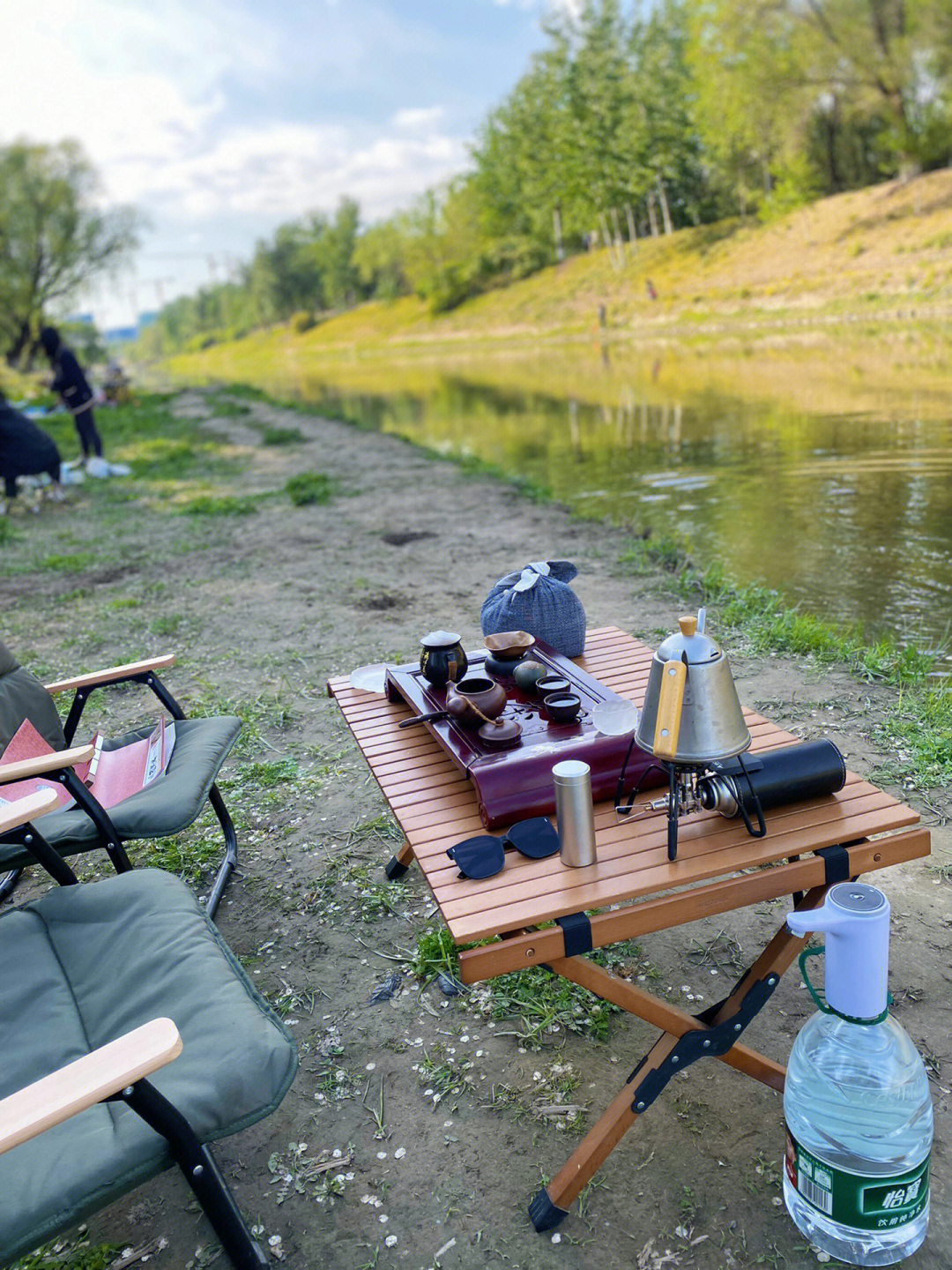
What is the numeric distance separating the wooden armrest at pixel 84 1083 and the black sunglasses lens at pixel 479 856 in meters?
0.69

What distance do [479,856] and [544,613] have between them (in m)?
1.45

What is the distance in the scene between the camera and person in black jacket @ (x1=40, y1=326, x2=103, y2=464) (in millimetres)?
12445

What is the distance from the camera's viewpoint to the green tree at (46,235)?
119 ft

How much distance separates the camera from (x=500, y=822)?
2.19 meters

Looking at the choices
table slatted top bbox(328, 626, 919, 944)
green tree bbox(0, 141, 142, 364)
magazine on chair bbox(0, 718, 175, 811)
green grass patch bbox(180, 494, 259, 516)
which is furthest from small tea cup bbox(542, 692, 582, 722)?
green tree bbox(0, 141, 142, 364)

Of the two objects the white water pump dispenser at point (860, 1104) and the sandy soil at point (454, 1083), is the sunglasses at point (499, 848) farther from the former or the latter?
the sandy soil at point (454, 1083)

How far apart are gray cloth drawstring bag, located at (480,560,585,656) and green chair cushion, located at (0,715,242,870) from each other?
1142mm

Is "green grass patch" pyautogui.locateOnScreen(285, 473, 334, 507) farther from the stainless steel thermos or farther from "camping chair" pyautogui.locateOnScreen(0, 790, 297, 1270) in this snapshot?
the stainless steel thermos

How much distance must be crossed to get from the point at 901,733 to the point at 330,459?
37.4 feet

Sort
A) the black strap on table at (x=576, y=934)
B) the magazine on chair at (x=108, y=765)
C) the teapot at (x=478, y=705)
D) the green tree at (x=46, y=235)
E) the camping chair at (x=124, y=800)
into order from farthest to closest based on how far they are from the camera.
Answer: the green tree at (x=46, y=235)
the magazine on chair at (x=108, y=765)
the camping chair at (x=124, y=800)
the teapot at (x=478, y=705)
the black strap on table at (x=576, y=934)

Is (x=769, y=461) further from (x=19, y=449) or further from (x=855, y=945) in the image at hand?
(x=855, y=945)

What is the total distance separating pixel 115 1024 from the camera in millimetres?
1919

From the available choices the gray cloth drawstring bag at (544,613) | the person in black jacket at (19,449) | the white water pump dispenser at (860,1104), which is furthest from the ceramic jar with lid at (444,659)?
the person in black jacket at (19,449)

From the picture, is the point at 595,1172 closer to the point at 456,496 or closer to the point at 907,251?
the point at 456,496
